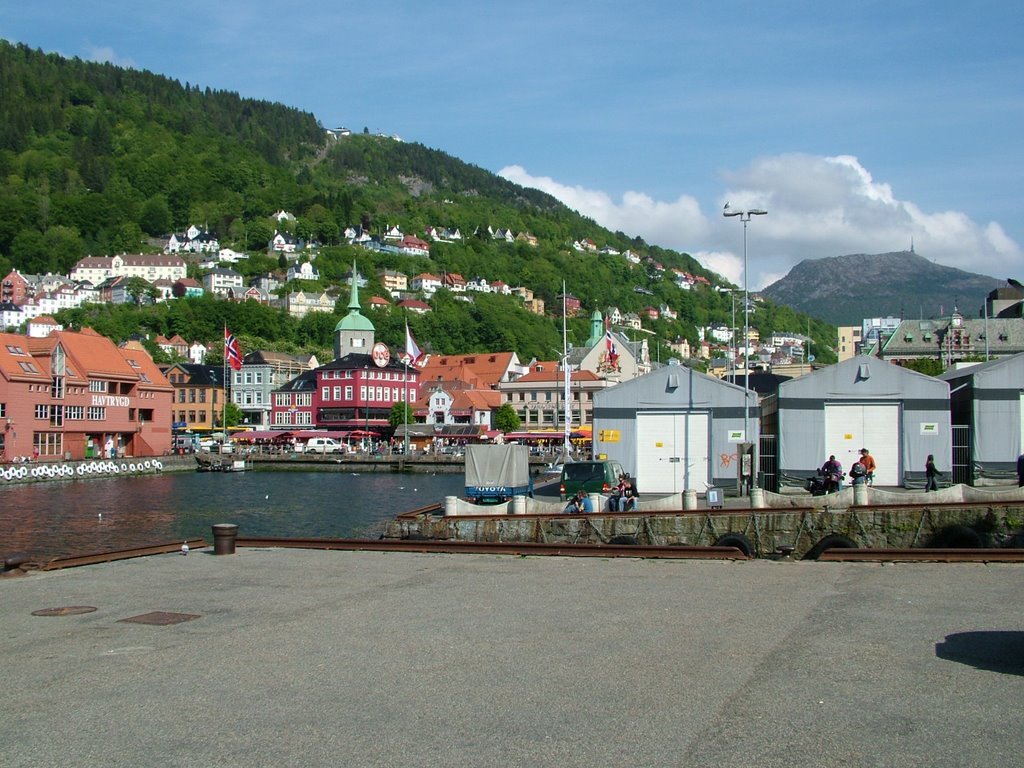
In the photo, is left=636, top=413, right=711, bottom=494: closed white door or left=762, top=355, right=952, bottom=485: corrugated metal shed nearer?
left=762, top=355, right=952, bottom=485: corrugated metal shed

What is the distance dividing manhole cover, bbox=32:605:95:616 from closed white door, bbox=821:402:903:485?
2732cm

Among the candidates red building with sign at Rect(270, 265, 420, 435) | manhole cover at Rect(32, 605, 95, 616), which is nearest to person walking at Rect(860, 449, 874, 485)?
manhole cover at Rect(32, 605, 95, 616)

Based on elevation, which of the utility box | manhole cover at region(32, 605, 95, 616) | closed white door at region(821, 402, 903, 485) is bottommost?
manhole cover at region(32, 605, 95, 616)

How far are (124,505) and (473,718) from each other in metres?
51.0

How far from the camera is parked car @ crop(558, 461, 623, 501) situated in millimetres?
33906

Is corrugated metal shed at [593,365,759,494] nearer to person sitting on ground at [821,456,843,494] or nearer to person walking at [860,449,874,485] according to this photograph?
person walking at [860,449,874,485]

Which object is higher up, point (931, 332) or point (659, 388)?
point (931, 332)

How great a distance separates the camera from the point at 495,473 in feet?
136

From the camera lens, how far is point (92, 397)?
8431 centimetres

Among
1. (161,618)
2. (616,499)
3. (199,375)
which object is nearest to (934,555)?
(616,499)

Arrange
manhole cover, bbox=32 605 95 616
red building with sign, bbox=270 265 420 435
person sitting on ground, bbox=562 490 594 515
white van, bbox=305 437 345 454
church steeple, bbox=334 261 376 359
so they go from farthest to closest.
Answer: church steeple, bbox=334 261 376 359 < red building with sign, bbox=270 265 420 435 < white van, bbox=305 437 345 454 < person sitting on ground, bbox=562 490 594 515 < manhole cover, bbox=32 605 95 616

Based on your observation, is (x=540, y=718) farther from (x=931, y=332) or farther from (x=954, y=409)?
(x=931, y=332)

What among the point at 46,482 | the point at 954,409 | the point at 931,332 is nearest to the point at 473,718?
the point at 954,409

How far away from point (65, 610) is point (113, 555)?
6129 mm
